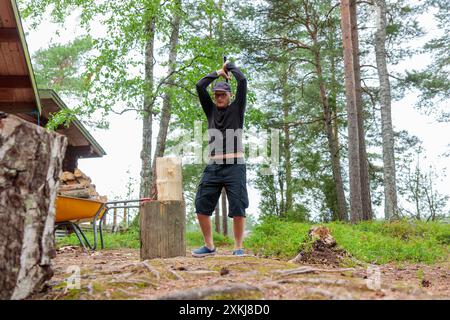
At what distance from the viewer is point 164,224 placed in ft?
15.6

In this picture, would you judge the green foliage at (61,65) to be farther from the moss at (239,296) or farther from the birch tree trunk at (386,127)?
the moss at (239,296)

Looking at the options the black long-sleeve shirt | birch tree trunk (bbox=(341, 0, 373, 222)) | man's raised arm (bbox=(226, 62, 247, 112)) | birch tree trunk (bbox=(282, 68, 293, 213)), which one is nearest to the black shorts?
the black long-sleeve shirt

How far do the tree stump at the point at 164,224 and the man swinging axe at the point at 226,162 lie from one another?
0.93 feet

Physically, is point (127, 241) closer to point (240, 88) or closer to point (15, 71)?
point (15, 71)

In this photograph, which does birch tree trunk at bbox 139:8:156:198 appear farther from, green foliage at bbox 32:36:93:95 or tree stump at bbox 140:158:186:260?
green foliage at bbox 32:36:93:95

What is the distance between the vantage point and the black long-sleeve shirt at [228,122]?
4.55 meters

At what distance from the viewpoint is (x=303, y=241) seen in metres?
6.24

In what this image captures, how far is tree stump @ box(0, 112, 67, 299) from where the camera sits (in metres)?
2.40

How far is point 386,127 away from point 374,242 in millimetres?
7085

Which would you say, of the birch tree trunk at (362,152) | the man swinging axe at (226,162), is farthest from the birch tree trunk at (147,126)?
the man swinging axe at (226,162)

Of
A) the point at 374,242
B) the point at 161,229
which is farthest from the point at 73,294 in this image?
the point at 374,242

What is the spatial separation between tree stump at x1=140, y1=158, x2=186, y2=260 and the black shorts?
0.32m

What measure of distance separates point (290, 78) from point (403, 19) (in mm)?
6013

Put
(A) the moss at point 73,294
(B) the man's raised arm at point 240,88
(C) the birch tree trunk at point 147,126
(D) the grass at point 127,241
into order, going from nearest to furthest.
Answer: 1. (A) the moss at point 73,294
2. (B) the man's raised arm at point 240,88
3. (D) the grass at point 127,241
4. (C) the birch tree trunk at point 147,126
